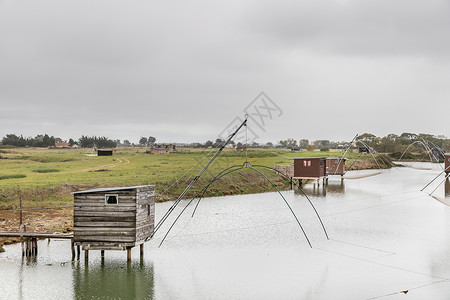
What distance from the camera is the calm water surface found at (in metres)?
18.0

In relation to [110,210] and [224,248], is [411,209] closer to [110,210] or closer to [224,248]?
[224,248]

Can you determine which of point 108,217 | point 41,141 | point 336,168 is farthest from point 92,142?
point 108,217

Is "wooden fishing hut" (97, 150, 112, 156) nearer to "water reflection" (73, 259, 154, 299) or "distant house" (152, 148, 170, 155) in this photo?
"distant house" (152, 148, 170, 155)

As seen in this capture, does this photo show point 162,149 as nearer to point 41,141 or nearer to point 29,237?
point 41,141

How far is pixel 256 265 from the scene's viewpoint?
71.4 ft

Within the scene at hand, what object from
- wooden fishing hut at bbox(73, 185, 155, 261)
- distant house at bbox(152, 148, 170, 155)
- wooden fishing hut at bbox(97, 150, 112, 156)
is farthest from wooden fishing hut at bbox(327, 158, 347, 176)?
distant house at bbox(152, 148, 170, 155)

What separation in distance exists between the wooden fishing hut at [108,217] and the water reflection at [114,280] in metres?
1.21

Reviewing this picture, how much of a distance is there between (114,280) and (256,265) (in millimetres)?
7166

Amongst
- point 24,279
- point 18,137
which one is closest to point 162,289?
point 24,279

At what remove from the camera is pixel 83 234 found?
20.3 metres

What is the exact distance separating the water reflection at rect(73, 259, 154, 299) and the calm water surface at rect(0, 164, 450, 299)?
44 millimetres

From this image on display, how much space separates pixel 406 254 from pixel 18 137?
149m

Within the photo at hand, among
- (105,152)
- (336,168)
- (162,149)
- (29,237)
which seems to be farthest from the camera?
(162,149)

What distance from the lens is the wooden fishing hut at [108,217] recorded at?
20.1 m
